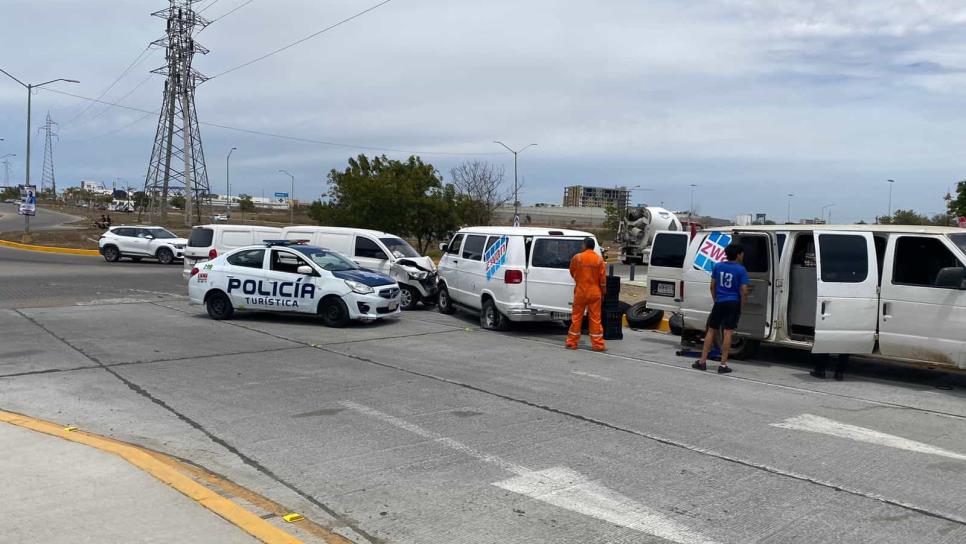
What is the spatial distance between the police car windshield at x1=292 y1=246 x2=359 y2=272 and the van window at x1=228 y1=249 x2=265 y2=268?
72cm

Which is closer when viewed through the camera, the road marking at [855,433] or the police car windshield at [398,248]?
Answer: the road marking at [855,433]

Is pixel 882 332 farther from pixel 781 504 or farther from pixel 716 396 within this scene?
pixel 781 504

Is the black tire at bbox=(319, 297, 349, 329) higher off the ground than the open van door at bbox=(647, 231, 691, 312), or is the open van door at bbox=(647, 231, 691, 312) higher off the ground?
the open van door at bbox=(647, 231, 691, 312)

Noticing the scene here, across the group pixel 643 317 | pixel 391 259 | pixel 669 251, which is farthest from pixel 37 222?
pixel 669 251

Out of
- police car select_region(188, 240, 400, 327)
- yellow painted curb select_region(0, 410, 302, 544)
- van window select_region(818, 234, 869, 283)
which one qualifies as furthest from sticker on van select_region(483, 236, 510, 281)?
yellow painted curb select_region(0, 410, 302, 544)

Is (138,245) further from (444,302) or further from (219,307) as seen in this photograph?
(444,302)

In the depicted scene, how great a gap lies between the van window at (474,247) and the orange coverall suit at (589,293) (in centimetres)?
269

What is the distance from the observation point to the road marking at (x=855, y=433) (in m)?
6.69

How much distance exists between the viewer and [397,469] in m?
5.94

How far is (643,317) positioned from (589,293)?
3.25 m

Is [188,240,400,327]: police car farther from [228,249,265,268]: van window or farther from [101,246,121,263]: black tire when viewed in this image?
[101,246,121,263]: black tire

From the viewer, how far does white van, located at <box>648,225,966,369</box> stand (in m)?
9.16

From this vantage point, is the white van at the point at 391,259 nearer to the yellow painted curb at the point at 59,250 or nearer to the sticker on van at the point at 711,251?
the sticker on van at the point at 711,251

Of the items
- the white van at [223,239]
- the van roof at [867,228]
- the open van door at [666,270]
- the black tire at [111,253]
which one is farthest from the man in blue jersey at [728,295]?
the black tire at [111,253]
